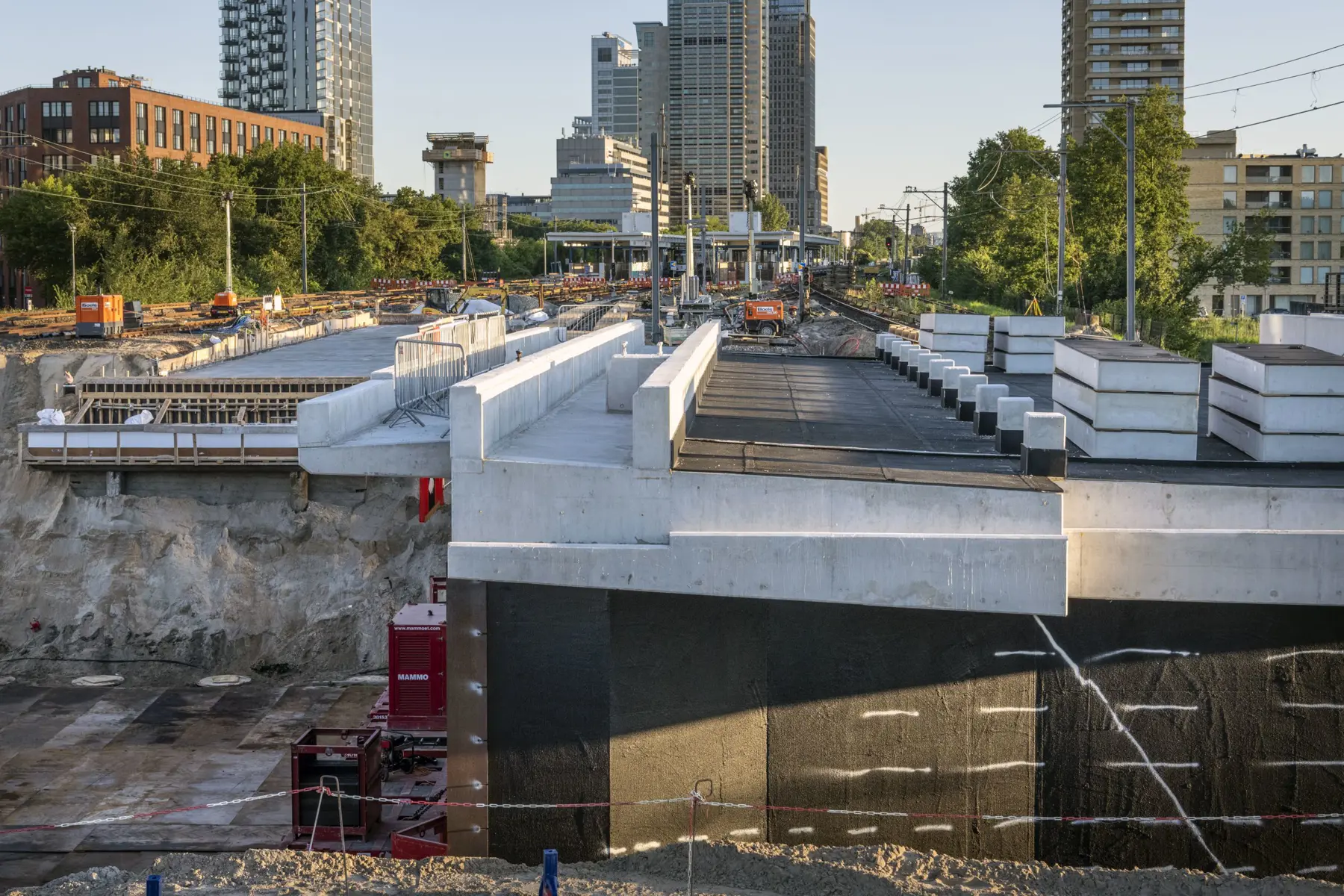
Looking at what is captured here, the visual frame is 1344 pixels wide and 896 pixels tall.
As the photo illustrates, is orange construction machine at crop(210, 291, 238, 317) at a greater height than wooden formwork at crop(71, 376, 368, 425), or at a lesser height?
greater

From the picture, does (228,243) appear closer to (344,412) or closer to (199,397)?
(199,397)

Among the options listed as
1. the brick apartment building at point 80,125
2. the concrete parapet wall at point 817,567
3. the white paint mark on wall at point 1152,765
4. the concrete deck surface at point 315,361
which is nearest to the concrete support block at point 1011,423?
the concrete parapet wall at point 817,567

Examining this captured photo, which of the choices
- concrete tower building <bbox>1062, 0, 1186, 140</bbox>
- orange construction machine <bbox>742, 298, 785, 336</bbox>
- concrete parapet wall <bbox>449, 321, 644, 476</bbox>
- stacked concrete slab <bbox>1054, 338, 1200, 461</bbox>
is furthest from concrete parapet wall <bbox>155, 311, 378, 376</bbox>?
concrete tower building <bbox>1062, 0, 1186, 140</bbox>

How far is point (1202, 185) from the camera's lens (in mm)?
107000

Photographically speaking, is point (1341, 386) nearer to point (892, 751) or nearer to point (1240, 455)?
point (1240, 455)

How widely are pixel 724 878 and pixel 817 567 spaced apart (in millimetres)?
3032

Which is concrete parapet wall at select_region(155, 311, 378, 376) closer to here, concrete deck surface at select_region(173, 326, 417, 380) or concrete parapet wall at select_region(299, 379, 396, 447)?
concrete deck surface at select_region(173, 326, 417, 380)

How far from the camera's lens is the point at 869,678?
14766 millimetres

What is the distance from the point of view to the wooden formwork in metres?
41.6

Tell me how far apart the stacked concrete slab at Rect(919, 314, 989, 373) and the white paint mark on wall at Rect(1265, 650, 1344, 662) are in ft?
49.9

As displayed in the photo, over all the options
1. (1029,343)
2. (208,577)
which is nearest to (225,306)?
(208,577)

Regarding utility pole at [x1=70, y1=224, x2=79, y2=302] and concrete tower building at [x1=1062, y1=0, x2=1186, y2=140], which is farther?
concrete tower building at [x1=1062, y1=0, x2=1186, y2=140]

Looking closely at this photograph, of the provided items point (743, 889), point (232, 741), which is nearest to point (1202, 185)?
point (232, 741)

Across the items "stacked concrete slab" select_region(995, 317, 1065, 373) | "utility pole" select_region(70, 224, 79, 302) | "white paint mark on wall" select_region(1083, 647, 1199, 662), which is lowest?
"white paint mark on wall" select_region(1083, 647, 1199, 662)
